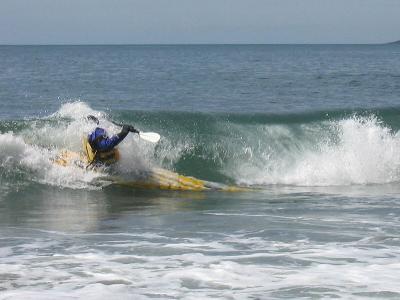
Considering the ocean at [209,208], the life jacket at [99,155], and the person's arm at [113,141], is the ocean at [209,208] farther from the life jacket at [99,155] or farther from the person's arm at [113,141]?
the person's arm at [113,141]

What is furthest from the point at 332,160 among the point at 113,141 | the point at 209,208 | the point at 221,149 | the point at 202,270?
the point at 202,270

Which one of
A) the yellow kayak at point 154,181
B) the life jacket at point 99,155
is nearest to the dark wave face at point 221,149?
the yellow kayak at point 154,181

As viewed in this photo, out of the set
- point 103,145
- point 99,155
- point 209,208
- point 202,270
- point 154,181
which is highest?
point 103,145

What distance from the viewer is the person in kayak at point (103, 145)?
43.2ft

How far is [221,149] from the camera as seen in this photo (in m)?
17.2

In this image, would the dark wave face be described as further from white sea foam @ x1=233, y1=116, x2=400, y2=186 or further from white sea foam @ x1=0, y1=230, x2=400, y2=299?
white sea foam @ x1=0, y1=230, x2=400, y2=299

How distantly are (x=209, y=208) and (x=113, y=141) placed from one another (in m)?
2.44

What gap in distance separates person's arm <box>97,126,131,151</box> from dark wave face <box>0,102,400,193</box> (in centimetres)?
64

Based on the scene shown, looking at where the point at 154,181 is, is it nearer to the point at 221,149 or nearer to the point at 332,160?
the point at 221,149

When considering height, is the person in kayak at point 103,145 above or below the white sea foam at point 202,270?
above

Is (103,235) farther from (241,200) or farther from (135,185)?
(135,185)

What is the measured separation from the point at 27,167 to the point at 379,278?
29.1ft

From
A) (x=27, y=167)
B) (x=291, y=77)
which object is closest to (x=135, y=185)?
(x=27, y=167)

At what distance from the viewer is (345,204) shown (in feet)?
39.1
